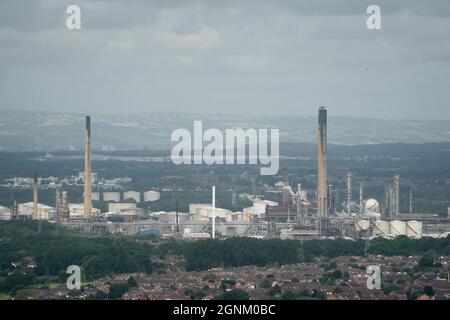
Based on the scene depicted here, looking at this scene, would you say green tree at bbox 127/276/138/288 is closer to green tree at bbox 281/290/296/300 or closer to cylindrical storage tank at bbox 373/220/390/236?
green tree at bbox 281/290/296/300

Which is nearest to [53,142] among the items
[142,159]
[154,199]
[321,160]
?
[142,159]

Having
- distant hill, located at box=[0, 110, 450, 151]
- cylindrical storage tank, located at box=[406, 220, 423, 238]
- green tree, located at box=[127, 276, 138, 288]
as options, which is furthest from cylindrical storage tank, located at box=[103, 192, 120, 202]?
distant hill, located at box=[0, 110, 450, 151]

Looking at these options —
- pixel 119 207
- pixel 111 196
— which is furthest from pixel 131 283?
pixel 111 196

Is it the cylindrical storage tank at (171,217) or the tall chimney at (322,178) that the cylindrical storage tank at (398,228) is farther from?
the cylindrical storage tank at (171,217)

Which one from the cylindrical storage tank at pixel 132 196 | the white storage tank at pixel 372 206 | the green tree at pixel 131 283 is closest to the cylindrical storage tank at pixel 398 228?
the white storage tank at pixel 372 206

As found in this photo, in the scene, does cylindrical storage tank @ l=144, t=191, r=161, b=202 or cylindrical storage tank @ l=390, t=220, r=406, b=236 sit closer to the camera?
cylindrical storage tank @ l=390, t=220, r=406, b=236

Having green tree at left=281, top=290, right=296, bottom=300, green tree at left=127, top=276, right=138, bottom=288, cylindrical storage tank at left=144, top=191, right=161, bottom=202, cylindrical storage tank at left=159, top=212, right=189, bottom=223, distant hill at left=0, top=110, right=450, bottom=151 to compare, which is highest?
distant hill at left=0, top=110, right=450, bottom=151

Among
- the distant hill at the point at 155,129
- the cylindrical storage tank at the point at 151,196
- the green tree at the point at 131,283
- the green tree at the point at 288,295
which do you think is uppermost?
the distant hill at the point at 155,129
